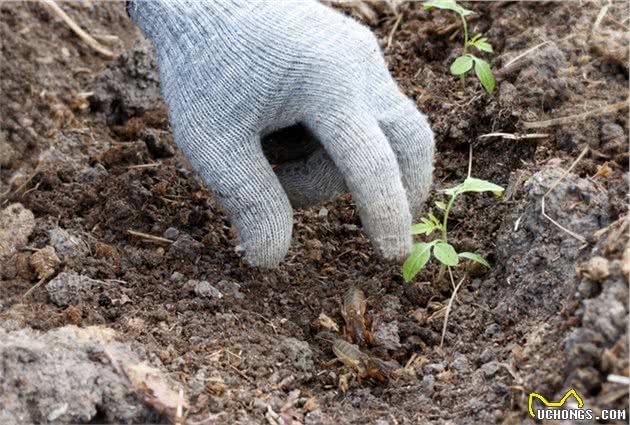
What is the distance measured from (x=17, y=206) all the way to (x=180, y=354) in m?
0.93

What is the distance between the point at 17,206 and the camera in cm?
279

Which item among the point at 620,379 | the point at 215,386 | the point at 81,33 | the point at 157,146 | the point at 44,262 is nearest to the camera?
the point at 620,379

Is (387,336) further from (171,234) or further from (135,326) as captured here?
→ (171,234)

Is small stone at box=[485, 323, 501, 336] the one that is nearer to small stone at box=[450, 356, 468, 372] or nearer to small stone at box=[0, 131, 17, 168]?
small stone at box=[450, 356, 468, 372]

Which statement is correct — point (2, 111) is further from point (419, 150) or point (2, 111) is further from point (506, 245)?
point (506, 245)

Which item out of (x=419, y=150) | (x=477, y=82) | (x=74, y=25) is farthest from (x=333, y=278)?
(x=74, y=25)

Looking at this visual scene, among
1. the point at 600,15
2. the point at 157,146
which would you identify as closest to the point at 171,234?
the point at 157,146

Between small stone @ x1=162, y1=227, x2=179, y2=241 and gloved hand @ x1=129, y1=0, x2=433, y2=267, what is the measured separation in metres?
0.30

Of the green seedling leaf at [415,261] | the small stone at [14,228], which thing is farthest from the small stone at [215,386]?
the small stone at [14,228]

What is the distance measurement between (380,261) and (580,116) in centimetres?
71

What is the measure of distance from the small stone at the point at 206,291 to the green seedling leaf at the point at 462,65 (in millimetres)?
1071

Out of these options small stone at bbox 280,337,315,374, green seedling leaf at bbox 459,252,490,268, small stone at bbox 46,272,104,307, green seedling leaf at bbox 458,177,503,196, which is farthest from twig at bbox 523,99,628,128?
small stone at bbox 46,272,104,307

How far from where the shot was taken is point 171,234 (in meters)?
2.68

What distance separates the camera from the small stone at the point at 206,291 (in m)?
2.40
